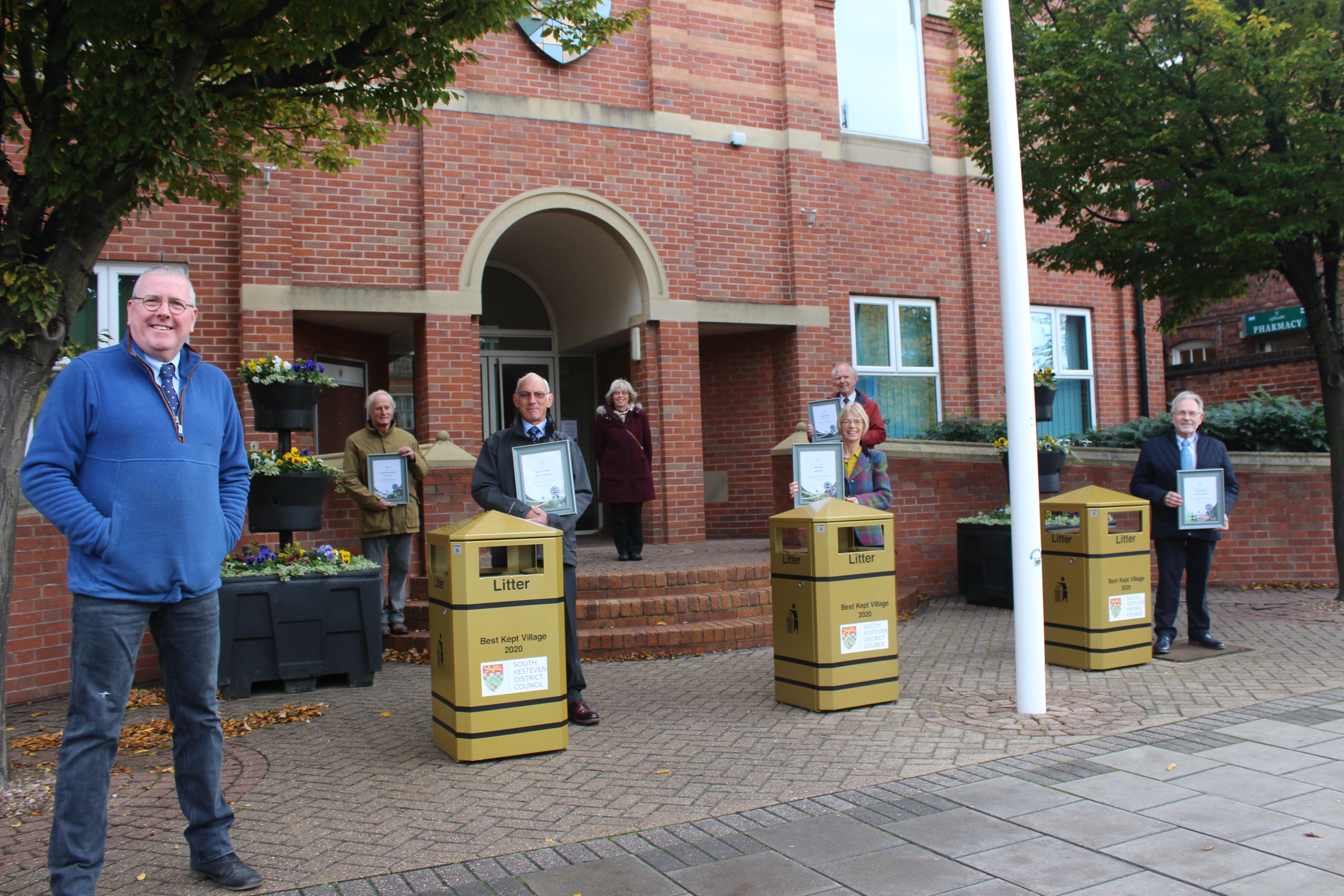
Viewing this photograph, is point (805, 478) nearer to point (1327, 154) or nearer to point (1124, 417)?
point (1327, 154)

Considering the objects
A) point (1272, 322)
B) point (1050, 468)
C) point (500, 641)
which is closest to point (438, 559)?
point (500, 641)

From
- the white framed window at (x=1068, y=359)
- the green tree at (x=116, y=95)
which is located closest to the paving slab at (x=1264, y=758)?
the green tree at (x=116, y=95)

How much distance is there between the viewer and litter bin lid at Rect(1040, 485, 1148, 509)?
645 centimetres

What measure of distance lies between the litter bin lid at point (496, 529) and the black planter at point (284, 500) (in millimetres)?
2121

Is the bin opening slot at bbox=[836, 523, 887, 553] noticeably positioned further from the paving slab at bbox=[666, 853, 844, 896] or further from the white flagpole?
the paving slab at bbox=[666, 853, 844, 896]

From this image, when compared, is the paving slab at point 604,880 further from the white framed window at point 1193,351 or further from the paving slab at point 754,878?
the white framed window at point 1193,351

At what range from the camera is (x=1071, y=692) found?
585 centimetres

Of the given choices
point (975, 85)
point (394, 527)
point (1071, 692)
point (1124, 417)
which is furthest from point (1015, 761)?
point (1124, 417)

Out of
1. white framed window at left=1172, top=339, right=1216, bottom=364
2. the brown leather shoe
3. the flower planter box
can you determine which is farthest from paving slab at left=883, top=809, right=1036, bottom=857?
white framed window at left=1172, top=339, right=1216, bottom=364

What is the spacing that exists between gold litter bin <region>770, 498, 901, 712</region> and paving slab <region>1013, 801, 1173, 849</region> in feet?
5.88

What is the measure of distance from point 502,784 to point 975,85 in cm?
830

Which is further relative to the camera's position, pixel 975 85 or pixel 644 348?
pixel 644 348

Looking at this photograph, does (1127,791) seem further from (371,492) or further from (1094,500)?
(371,492)

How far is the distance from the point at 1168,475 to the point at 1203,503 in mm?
304
